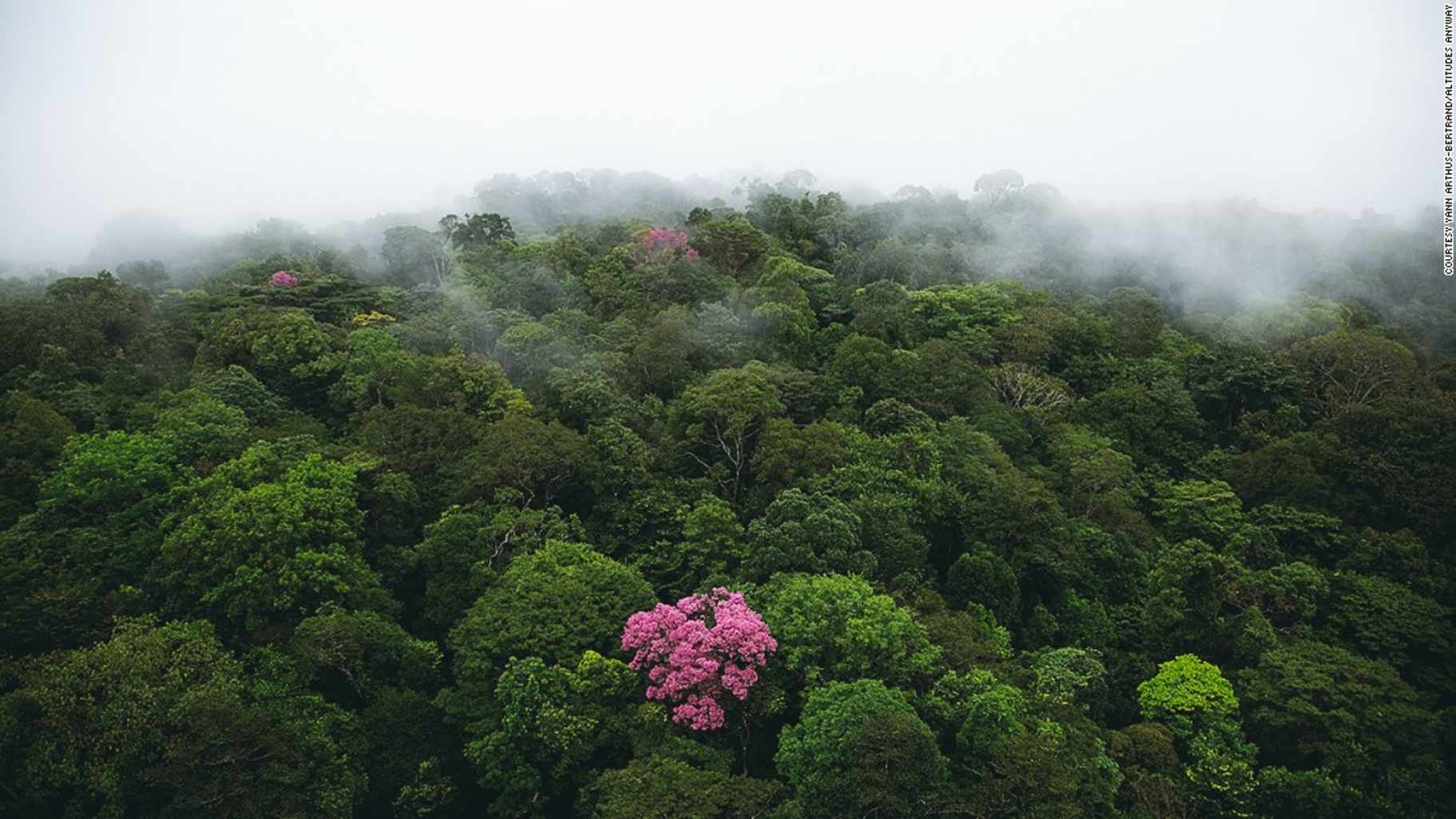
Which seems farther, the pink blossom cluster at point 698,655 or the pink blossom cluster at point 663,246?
the pink blossom cluster at point 663,246

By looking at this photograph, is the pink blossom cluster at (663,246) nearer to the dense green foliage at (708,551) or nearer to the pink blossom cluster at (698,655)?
the dense green foliage at (708,551)

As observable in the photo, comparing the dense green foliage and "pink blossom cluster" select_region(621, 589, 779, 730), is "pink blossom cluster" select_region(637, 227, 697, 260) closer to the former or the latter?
the dense green foliage

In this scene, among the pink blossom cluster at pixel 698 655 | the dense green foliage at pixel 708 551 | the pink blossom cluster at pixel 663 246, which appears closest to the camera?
the dense green foliage at pixel 708 551

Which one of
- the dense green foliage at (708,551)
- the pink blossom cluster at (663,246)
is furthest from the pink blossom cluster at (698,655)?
the pink blossom cluster at (663,246)

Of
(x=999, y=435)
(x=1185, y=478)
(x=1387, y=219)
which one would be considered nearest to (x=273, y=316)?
(x=999, y=435)

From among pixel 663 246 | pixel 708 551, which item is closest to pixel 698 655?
pixel 708 551

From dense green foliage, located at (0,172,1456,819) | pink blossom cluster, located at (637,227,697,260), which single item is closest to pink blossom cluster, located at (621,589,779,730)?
dense green foliage, located at (0,172,1456,819)
